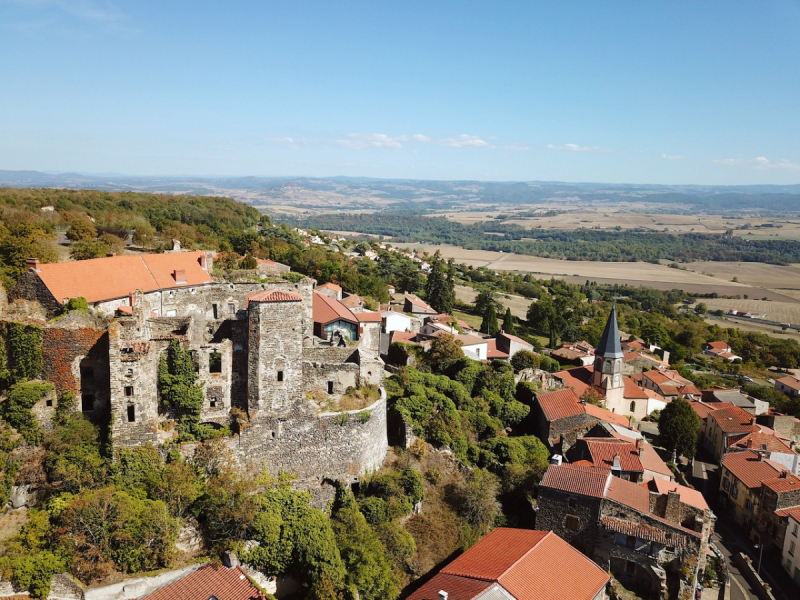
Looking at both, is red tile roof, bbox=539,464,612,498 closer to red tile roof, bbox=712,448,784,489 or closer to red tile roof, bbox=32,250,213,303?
red tile roof, bbox=712,448,784,489

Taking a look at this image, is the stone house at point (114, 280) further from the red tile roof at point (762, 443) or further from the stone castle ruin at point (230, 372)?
the red tile roof at point (762, 443)

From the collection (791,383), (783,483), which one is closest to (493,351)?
(783,483)

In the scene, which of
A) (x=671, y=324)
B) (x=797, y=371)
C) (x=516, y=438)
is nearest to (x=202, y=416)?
(x=516, y=438)

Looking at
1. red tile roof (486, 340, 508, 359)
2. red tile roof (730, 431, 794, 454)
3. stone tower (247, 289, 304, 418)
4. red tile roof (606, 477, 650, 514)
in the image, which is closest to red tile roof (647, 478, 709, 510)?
red tile roof (606, 477, 650, 514)

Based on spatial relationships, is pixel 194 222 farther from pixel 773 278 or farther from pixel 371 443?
pixel 773 278

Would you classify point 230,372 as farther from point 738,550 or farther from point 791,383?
point 791,383

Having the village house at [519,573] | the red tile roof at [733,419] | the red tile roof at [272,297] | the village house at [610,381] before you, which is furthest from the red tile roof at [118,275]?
the red tile roof at [733,419]
